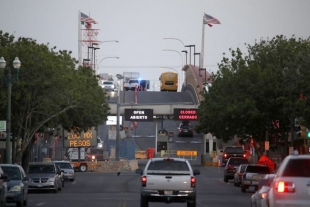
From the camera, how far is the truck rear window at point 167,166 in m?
25.5

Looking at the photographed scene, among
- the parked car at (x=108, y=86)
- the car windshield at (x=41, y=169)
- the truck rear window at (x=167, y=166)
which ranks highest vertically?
the parked car at (x=108, y=86)

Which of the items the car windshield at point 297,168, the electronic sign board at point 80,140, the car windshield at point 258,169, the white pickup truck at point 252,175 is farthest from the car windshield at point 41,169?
the electronic sign board at point 80,140

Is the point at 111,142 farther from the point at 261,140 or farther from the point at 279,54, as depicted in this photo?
the point at 279,54

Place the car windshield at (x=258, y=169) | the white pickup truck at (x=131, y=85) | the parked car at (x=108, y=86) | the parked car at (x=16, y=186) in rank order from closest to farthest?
the parked car at (x=16, y=186)
the car windshield at (x=258, y=169)
the parked car at (x=108, y=86)
the white pickup truck at (x=131, y=85)

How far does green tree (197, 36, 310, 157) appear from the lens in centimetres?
4625

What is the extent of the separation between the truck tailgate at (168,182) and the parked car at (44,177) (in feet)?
48.0

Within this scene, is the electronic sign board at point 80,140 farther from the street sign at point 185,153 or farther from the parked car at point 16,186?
the parked car at point 16,186

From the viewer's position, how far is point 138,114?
280ft

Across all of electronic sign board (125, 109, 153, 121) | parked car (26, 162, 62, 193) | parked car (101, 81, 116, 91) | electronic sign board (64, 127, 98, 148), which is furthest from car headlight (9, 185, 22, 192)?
parked car (101, 81, 116, 91)

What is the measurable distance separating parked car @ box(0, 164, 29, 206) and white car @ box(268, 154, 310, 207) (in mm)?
12435

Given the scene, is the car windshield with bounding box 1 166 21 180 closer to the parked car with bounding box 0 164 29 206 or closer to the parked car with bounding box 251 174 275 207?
the parked car with bounding box 0 164 29 206

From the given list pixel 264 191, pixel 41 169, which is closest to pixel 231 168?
pixel 41 169

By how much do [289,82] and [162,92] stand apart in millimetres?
80807

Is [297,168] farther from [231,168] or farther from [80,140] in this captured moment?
[80,140]
